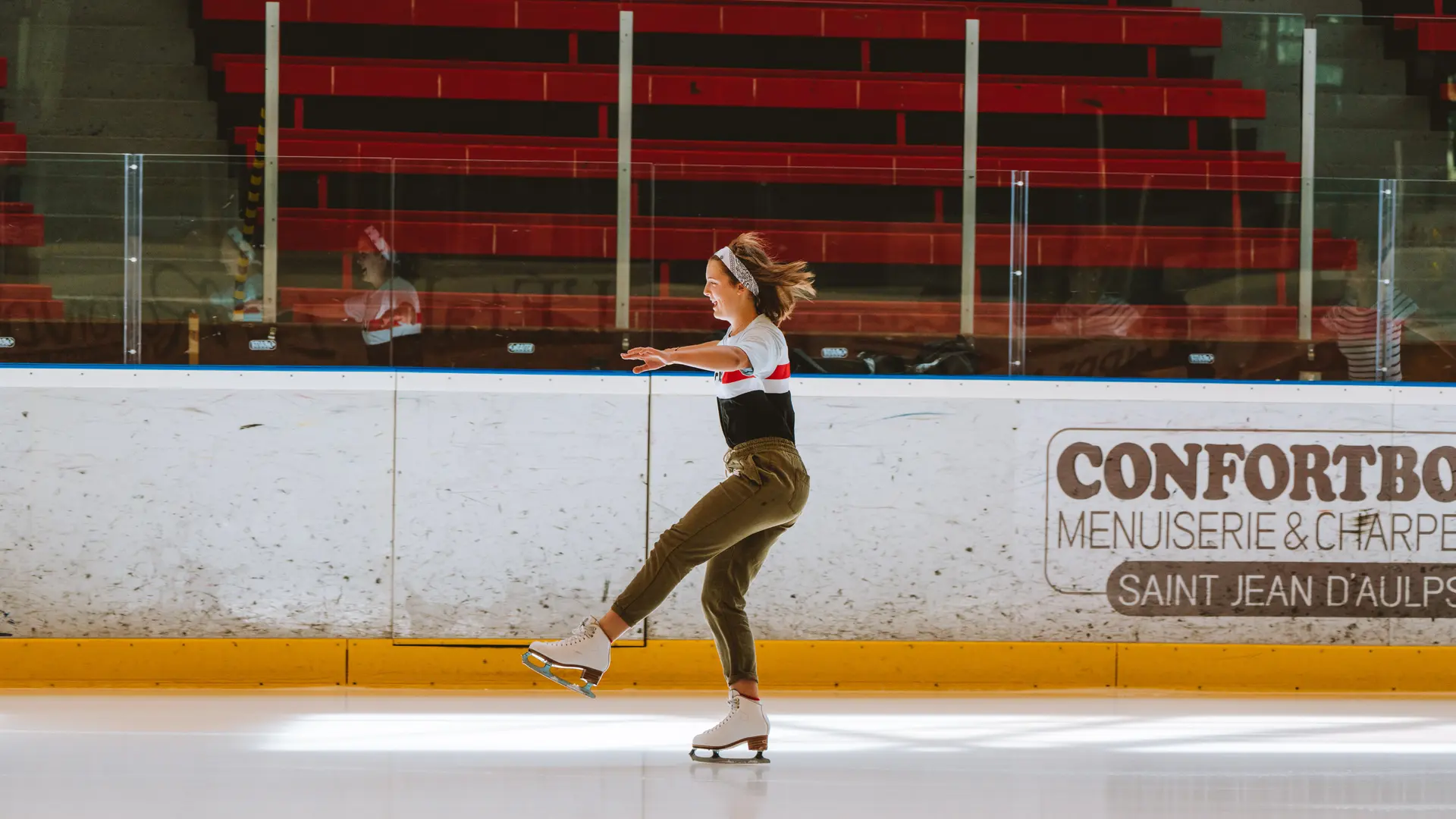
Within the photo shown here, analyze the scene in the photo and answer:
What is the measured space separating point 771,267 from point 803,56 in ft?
19.6

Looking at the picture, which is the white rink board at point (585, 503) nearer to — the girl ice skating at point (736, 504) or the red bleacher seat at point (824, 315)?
the red bleacher seat at point (824, 315)

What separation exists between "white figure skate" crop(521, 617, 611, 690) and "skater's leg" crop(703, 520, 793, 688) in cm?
31

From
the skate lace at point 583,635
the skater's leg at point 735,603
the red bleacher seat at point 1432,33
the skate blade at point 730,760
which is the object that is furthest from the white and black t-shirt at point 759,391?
the red bleacher seat at point 1432,33

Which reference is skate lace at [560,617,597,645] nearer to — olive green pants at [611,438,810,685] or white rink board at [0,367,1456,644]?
olive green pants at [611,438,810,685]

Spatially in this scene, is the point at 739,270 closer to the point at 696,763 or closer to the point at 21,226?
the point at 696,763

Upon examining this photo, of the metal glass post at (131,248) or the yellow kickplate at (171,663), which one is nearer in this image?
the yellow kickplate at (171,663)

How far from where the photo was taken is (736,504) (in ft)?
11.3

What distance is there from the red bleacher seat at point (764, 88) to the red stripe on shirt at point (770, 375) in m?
5.52

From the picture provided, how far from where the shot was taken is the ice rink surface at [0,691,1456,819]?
124 inches

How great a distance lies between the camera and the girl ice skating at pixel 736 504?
133 inches

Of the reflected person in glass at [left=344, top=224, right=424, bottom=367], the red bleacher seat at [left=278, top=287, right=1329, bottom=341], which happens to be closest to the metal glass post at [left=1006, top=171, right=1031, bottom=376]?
the red bleacher seat at [left=278, top=287, right=1329, bottom=341]

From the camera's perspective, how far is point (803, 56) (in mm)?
9211

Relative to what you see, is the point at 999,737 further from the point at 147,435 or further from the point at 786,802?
the point at 147,435

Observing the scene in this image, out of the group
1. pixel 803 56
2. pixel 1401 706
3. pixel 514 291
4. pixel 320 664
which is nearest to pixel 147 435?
pixel 320 664
